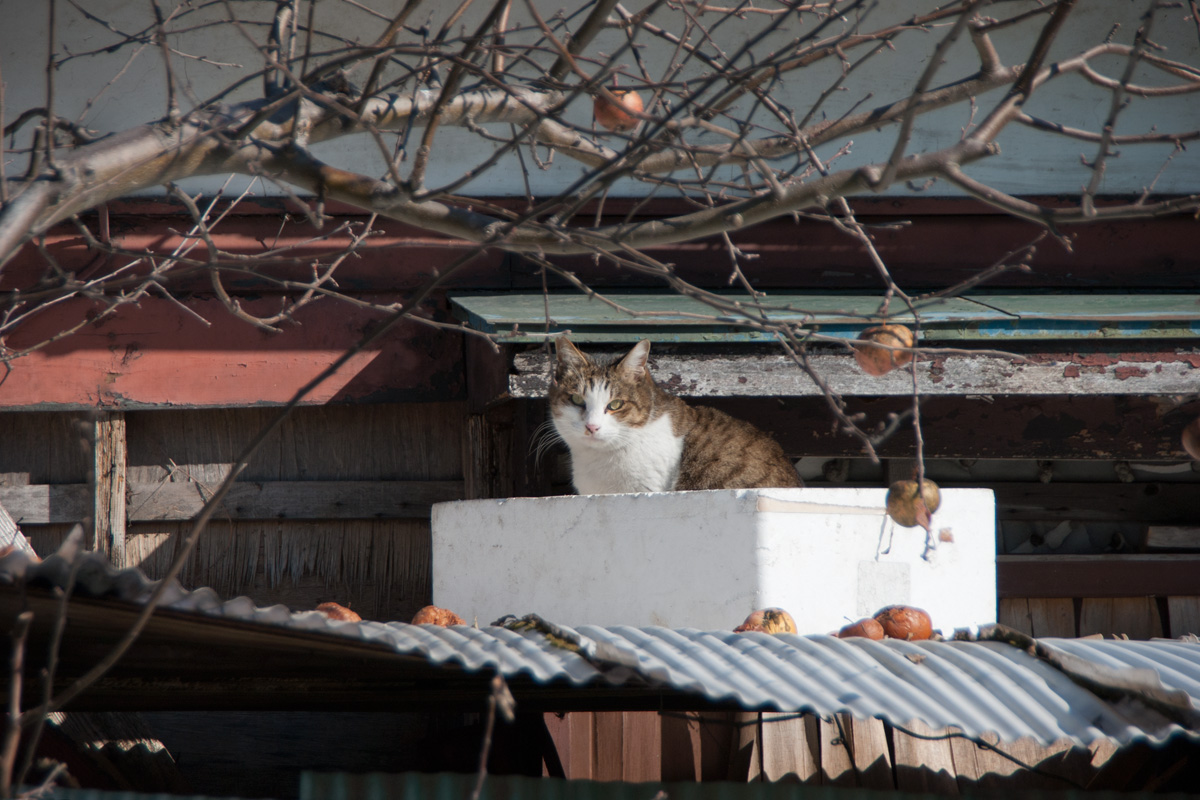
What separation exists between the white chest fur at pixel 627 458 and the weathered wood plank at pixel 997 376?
0.51m

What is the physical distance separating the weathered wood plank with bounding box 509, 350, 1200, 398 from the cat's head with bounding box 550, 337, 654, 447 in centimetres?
45

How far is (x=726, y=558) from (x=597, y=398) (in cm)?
119

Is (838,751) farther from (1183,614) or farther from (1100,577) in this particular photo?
(1183,614)

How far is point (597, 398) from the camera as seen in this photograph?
13.0ft

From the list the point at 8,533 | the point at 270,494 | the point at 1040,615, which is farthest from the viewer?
the point at 1040,615

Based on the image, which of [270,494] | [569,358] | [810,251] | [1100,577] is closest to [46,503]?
[270,494]

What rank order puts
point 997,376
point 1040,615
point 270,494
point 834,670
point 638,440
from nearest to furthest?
point 834,670 < point 997,376 < point 638,440 < point 270,494 < point 1040,615

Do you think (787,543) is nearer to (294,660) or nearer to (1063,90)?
(294,660)

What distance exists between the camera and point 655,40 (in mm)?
4695

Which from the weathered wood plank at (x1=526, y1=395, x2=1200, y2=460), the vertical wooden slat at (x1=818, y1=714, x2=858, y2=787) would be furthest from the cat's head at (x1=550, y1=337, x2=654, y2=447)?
the vertical wooden slat at (x1=818, y1=714, x2=858, y2=787)

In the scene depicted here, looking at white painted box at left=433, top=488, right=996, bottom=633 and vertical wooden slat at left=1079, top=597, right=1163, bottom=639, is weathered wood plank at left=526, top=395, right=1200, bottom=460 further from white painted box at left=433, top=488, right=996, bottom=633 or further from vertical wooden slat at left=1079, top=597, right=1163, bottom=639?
white painted box at left=433, top=488, right=996, bottom=633

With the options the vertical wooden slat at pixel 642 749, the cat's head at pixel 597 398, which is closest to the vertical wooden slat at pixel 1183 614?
the cat's head at pixel 597 398

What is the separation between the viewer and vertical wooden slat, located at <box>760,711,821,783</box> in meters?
2.91

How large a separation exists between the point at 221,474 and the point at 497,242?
3223 millimetres
